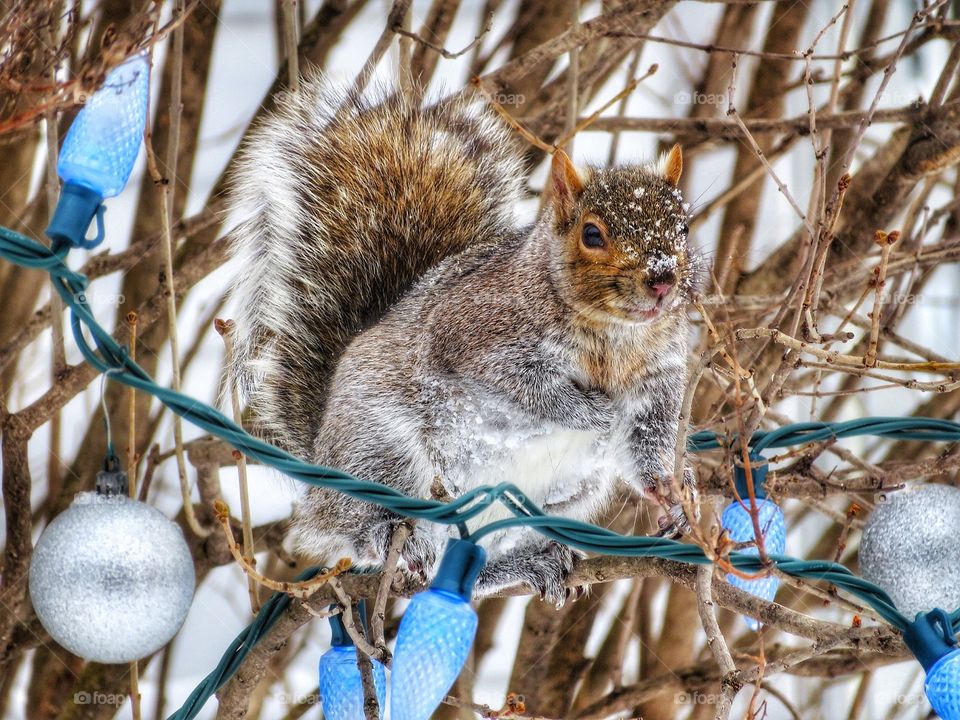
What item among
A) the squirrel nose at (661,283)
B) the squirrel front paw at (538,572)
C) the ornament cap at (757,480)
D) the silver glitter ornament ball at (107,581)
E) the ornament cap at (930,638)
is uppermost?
the squirrel nose at (661,283)

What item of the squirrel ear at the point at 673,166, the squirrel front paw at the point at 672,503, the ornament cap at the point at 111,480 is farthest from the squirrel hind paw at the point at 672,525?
the ornament cap at the point at 111,480

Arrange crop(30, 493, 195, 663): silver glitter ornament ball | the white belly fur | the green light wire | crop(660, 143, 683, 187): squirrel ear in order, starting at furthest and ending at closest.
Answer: crop(660, 143, 683, 187): squirrel ear, the white belly fur, crop(30, 493, 195, 663): silver glitter ornament ball, the green light wire

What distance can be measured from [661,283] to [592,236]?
113mm

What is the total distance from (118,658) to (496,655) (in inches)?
72.0

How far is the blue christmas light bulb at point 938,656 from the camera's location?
2.56ft

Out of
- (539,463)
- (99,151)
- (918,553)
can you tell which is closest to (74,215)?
(99,151)

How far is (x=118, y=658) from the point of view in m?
0.95

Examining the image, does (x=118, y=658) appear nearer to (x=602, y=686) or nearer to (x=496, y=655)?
(x=602, y=686)

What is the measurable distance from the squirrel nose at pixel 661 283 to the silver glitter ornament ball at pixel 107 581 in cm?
49

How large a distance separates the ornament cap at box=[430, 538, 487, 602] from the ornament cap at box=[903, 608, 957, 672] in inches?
12.1

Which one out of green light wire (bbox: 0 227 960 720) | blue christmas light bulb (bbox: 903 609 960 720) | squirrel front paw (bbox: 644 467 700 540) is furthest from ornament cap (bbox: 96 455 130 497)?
blue christmas light bulb (bbox: 903 609 960 720)

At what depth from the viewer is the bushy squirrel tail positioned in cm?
134

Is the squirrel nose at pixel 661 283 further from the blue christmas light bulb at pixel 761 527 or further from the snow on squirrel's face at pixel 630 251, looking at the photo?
the blue christmas light bulb at pixel 761 527

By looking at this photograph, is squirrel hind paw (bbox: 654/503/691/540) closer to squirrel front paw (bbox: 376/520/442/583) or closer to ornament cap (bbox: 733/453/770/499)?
ornament cap (bbox: 733/453/770/499)
